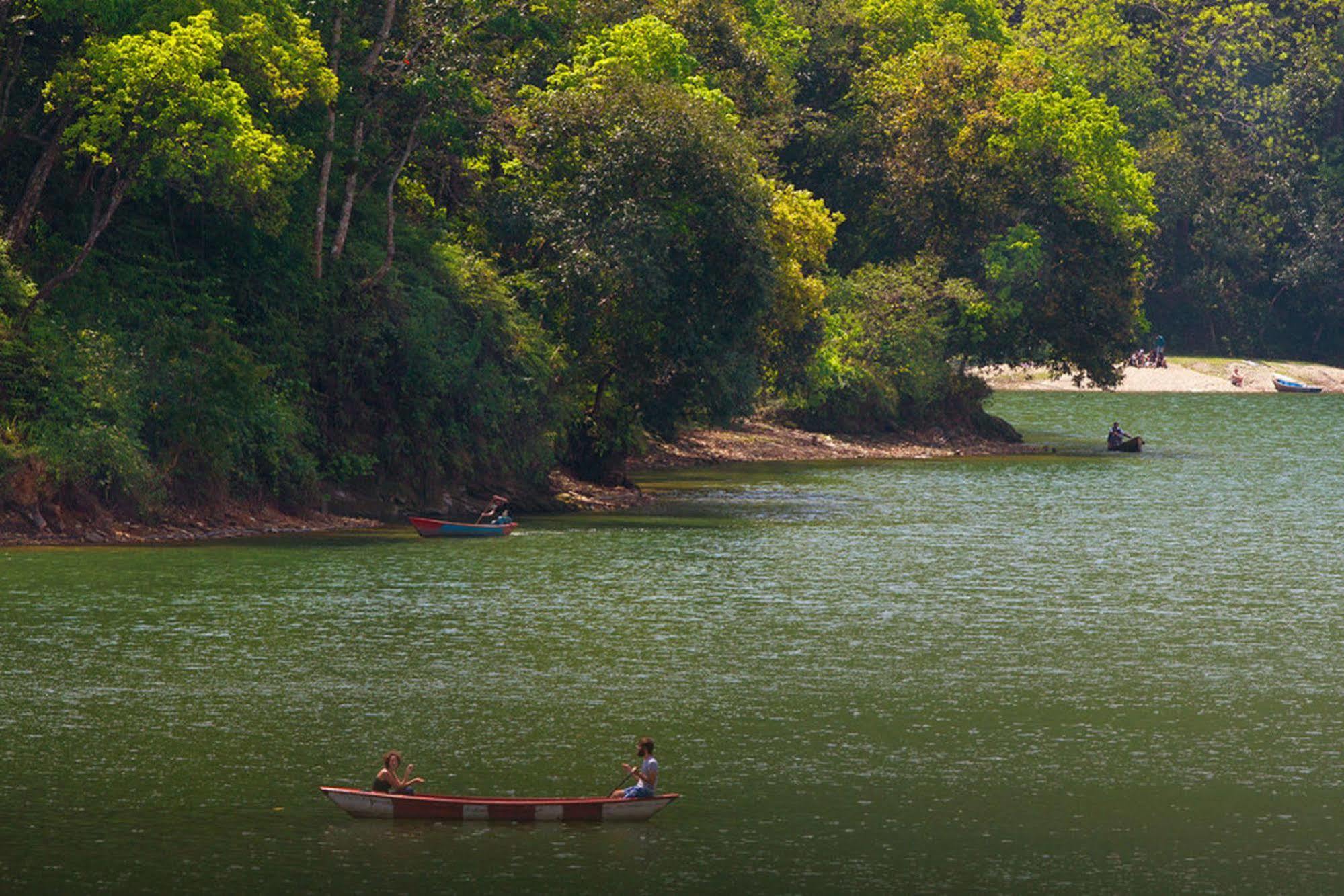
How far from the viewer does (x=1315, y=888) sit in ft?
76.4

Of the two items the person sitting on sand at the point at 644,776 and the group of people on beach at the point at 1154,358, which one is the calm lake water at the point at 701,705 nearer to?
the person sitting on sand at the point at 644,776

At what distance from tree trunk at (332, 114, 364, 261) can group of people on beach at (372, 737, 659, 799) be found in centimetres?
3483

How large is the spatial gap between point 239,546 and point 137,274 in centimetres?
893

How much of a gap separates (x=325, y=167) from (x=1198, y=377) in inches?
4155

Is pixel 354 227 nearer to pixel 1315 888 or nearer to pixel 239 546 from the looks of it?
pixel 239 546

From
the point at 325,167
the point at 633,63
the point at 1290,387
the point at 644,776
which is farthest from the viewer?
the point at 1290,387

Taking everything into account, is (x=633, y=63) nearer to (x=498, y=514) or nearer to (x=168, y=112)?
(x=498, y=514)

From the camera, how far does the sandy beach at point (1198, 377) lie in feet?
480

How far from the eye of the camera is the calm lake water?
24531 mm

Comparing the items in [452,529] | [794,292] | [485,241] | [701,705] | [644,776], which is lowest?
[701,705]

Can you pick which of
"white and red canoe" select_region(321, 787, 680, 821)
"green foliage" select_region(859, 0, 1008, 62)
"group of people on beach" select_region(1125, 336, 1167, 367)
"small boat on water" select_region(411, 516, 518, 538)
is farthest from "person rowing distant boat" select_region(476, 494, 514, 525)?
"group of people on beach" select_region(1125, 336, 1167, 367)

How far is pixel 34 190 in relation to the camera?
51969mm

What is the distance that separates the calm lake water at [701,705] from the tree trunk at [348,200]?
1018 cm

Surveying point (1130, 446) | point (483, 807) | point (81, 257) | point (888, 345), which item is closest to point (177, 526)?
point (81, 257)
